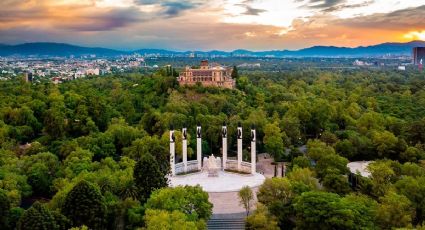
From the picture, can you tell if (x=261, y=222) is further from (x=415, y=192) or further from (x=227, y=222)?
(x=415, y=192)

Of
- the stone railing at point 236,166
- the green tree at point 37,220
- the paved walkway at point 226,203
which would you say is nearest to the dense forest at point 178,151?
the green tree at point 37,220

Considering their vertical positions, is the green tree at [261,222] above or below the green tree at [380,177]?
below

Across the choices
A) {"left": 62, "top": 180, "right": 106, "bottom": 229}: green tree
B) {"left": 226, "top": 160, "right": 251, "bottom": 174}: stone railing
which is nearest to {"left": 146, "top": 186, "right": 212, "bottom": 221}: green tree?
{"left": 62, "top": 180, "right": 106, "bottom": 229}: green tree

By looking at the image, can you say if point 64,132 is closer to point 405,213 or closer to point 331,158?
point 331,158

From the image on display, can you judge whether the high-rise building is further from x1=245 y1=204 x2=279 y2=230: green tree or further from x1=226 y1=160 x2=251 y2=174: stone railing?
x1=245 y1=204 x2=279 y2=230: green tree

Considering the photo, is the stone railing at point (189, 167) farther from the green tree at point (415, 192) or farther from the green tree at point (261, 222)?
the green tree at point (415, 192)
